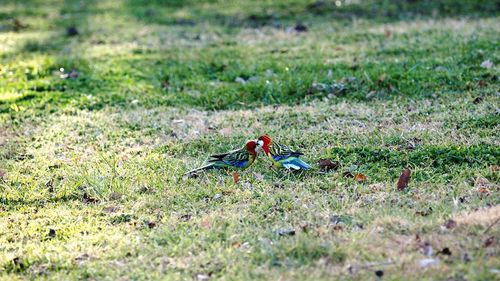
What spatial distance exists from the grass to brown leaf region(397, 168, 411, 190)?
0.20 ft

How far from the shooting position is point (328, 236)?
4398 millimetres

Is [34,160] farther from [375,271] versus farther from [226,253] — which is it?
[375,271]

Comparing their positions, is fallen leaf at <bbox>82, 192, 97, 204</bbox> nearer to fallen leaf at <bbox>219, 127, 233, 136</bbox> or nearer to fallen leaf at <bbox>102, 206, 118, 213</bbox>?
fallen leaf at <bbox>102, 206, 118, 213</bbox>

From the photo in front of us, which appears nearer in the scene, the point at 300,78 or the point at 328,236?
the point at 328,236

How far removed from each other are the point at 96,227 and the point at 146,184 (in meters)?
0.69

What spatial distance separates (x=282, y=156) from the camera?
537 centimetres

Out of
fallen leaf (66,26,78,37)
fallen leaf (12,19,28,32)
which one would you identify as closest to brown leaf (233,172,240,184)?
fallen leaf (66,26,78,37)

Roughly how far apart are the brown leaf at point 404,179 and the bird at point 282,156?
2.34 ft

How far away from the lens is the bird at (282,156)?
536 centimetres

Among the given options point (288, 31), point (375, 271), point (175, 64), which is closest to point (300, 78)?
point (175, 64)

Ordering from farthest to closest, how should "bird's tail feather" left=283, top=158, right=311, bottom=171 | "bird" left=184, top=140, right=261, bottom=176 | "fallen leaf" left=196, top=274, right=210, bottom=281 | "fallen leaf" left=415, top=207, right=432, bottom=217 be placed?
"bird" left=184, top=140, right=261, bottom=176
"bird's tail feather" left=283, top=158, right=311, bottom=171
"fallen leaf" left=415, top=207, right=432, bottom=217
"fallen leaf" left=196, top=274, right=210, bottom=281

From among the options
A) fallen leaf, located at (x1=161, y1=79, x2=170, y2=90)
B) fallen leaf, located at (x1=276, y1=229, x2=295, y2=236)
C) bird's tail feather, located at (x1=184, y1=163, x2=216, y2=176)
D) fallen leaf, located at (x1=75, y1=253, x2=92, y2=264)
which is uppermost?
fallen leaf, located at (x1=161, y1=79, x2=170, y2=90)

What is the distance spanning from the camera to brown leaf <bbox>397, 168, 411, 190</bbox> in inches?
198

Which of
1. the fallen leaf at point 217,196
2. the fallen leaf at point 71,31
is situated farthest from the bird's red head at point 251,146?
the fallen leaf at point 71,31
